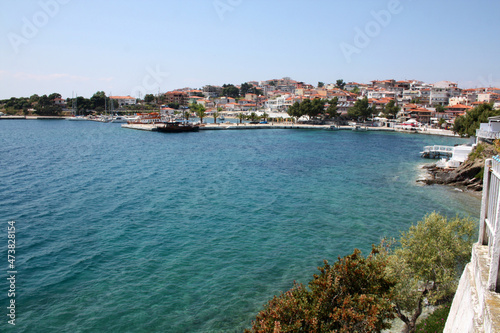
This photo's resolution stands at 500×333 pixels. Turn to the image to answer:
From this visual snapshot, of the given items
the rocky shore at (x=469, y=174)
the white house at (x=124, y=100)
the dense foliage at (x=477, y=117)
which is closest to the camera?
the rocky shore at (x=469, y=174)

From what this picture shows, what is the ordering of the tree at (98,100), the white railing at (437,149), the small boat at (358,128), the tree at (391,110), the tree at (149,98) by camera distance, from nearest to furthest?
1. the white railing at (437,149)
2. the small boat at (358,128)
3. the tree at (391,110)
4. the tree at (98,100)
5. the tree at (149,98)

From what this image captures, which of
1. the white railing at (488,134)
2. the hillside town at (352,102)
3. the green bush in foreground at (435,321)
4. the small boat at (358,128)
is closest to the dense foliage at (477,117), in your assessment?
the white railing at (488,134)

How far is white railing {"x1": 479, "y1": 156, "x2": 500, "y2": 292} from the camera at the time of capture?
604cm

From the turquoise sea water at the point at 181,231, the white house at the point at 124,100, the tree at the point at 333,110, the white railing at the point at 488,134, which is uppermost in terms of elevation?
the white house at the point at 124,100

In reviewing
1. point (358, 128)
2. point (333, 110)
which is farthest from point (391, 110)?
point (333, 110)

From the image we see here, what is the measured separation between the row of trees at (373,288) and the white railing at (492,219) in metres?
2.31

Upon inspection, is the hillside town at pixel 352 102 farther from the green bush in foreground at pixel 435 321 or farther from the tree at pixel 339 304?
the tree at pixel 339 304

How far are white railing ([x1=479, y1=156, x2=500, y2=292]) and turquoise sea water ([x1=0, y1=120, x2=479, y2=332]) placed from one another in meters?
8.27

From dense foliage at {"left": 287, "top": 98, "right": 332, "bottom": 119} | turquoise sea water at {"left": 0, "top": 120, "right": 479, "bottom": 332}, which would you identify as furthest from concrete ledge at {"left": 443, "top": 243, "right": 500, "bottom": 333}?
dense foliage at {"left": 287, "top": 98, "right": 332, "bottom": 119}

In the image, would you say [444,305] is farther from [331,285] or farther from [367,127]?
[367,127]

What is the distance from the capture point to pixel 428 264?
33.8 feet

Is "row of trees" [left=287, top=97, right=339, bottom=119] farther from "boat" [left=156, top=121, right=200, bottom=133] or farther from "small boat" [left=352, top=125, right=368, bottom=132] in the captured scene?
"boat" [left=156, top=121, right=200, bottom=133]

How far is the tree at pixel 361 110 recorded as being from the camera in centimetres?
10246

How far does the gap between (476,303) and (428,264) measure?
13.8 feet
